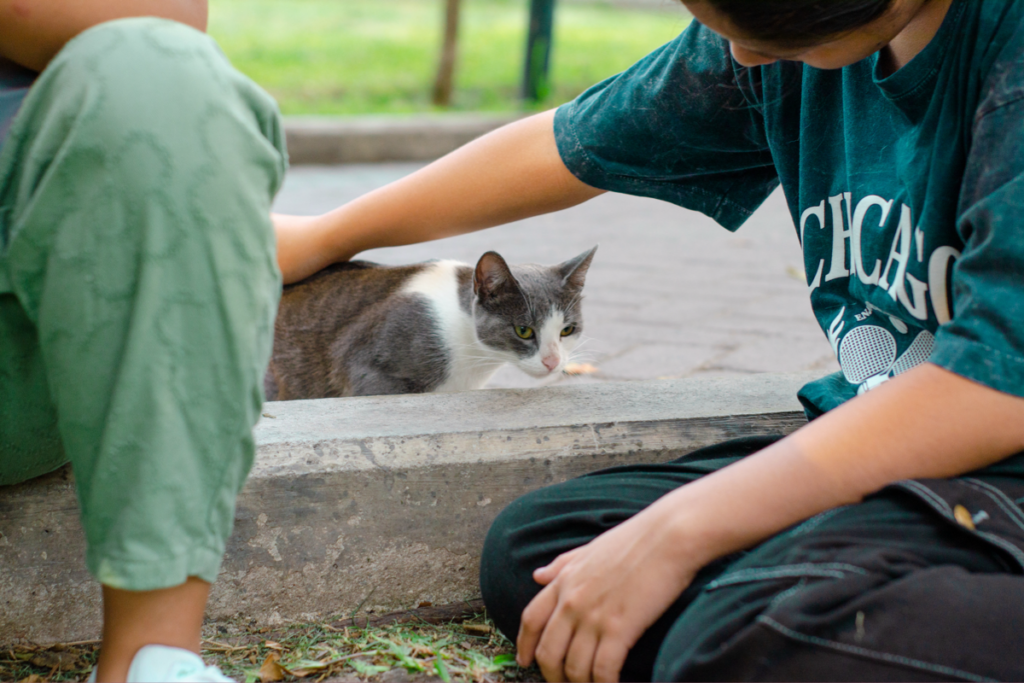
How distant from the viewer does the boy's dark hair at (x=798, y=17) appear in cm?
106

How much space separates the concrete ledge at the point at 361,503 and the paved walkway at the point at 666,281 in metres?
0.79

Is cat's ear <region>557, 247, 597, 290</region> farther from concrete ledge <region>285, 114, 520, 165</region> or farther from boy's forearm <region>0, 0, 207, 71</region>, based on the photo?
concrete ledge <region>285, 114, 520, 165</region>

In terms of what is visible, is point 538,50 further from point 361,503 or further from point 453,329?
point 361,503

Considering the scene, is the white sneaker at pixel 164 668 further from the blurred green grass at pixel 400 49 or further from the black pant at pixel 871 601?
the blurred green grass at pixel 400 49

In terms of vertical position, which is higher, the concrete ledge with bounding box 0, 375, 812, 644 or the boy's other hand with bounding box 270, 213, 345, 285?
the boy's other hand with bounding box 270, 213, 345, 285

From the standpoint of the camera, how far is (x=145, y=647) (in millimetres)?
1049

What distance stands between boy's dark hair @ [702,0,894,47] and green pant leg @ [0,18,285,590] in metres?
0.54

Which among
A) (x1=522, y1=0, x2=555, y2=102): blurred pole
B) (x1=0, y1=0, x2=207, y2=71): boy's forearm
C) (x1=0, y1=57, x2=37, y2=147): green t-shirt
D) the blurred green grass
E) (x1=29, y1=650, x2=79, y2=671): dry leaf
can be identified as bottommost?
the blurred green grass

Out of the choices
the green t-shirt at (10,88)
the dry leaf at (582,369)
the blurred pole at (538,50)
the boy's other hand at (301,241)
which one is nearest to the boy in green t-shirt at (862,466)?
the green t-shirt at (10,88)

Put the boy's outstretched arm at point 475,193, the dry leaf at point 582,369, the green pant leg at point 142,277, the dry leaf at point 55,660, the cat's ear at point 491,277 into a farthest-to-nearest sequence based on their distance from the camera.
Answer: the dry leaf at point 582,369 < the cat's ear at point 491,277 < the boy's outstretched arm at point 475,193 < the dry leaf at point 55,660 < the green pant leg at point 142,277

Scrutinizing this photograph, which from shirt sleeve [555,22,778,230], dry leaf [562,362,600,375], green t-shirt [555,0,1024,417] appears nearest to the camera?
green t-shirt [555,0,1024,417]

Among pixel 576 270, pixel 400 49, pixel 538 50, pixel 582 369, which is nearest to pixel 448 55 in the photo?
pixel 538 50

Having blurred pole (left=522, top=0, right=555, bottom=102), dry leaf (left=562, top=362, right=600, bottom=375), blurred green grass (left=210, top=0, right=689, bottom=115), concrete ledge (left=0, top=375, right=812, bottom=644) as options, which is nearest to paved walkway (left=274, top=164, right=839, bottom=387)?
dry leaf (left=562, top=362, right=600, bottom=375)

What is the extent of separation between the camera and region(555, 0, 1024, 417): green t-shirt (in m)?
1.06
